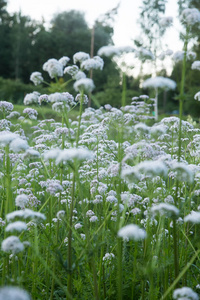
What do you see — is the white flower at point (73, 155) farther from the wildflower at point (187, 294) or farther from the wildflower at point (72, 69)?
the wildflower at point (72, 69)

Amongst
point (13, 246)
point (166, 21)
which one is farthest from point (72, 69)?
point (13, 246)

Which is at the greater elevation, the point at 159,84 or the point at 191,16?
the point at 191,16

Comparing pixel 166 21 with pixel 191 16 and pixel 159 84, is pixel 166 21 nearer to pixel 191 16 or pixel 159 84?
pixel 191 16

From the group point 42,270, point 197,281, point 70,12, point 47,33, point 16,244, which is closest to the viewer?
point 16,244

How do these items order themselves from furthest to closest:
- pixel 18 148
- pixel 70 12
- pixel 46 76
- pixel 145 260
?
pixel 70 12
pixel 46 76
pixel 145 260
pixel 18 148

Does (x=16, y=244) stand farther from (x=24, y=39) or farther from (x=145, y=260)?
(x=24, y=39)

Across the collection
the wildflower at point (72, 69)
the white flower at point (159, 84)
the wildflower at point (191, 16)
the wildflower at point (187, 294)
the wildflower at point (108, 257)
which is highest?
the wildflower at point (191, 16)

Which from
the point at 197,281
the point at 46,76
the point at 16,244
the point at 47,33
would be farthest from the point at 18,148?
the point at 47,33

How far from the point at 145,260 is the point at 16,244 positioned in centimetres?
116

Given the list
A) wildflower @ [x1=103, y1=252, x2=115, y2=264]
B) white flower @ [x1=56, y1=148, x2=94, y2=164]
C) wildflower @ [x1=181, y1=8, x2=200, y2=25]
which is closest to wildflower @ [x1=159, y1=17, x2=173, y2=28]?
wildflower @ [x1=181, y1=8, x2=200, y2=25]

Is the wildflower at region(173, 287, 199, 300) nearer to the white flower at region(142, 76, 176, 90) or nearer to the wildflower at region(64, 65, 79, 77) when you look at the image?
the white flower at region(142, 76, 176, 90)

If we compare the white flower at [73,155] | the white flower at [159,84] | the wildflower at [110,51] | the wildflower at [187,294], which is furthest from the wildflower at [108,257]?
the wildflower at [110,51]

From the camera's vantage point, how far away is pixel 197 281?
112 inches

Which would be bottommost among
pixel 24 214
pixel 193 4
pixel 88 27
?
pixel 24 214
